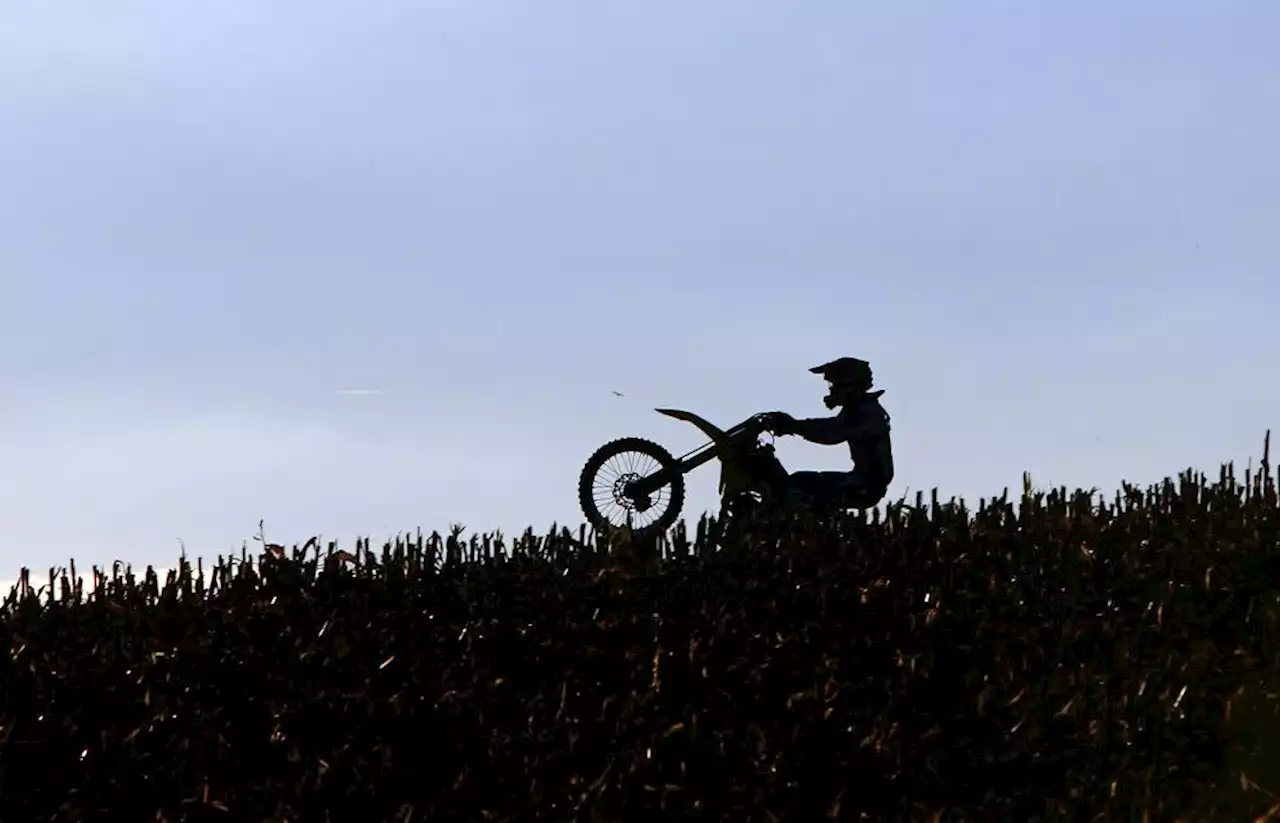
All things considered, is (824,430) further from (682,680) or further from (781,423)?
(682,680)

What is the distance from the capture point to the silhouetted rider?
17.5 metres

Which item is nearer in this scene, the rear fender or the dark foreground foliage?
the dark foreground foliage

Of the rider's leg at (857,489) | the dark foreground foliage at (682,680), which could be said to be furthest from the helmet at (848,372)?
the dark foreground foliage at (682,680)

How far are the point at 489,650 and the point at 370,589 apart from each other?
1.60 metres

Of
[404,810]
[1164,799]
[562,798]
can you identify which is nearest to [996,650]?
[1164,799]

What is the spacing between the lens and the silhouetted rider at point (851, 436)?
17.5m

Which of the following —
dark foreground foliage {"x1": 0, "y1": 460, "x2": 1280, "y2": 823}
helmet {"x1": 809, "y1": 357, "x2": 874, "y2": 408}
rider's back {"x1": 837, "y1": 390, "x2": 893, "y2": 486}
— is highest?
helmet {"x1": 809, "y1": 357, "x2": 874, "y2": 408}

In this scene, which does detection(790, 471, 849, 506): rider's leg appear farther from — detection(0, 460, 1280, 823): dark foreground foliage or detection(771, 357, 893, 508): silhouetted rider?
detection(0, 460, 1280, 823): dark foreground foliage

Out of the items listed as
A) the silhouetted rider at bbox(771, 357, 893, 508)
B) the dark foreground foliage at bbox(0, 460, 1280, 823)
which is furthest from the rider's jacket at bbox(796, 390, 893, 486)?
the dark foreground foliage at bbox(0, 460, 1280, 823)

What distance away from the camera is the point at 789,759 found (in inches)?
436

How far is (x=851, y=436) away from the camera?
1752 cm

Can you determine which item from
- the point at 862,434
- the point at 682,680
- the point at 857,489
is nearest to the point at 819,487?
the point at 857,489

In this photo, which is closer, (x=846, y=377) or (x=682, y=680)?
(x=682, y=680)

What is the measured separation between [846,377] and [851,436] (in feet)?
1.73
